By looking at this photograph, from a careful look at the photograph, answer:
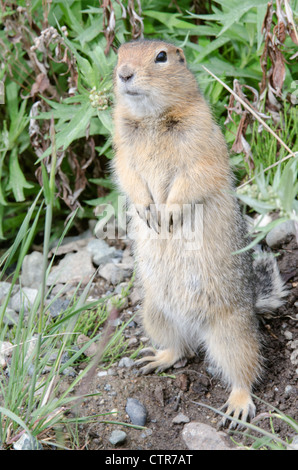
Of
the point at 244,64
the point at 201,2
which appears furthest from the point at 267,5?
the point at 201,2

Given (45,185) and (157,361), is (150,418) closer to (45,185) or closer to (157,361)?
(157,361)

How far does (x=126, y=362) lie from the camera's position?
476 cm

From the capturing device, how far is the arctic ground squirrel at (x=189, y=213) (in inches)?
169

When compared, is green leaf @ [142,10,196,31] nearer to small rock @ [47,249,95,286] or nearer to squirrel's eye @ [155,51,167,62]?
squirrel's eye @ [155,51,167,62]

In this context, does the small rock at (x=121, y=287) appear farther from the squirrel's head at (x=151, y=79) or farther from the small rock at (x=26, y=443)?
the small rock at (x=26, y=443)

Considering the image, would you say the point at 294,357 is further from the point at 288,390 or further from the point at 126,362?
the point at 126,362

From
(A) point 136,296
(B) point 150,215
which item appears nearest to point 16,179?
(A) point 136,296

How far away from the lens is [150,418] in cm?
423

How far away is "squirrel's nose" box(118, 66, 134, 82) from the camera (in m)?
4.03

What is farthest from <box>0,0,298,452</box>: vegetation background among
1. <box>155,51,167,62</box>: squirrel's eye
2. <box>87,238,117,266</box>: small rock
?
<box>155,51,167,62</box>: squirrel's eye

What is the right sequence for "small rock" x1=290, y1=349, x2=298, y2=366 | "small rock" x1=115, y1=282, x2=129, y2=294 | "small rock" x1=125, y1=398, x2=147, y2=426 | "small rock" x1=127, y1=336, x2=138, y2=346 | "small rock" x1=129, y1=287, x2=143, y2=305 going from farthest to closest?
"small rock" x1=115, y1=282, x2=129, y2=294 → "small rock" x1=129, y1=287, x2=143, y2=305 → "small rock" x1=127, y1=336, x2=138, y2=346 → "small rock" x1=290, y1=349, x2=298, y2=366 → "small rock" x1=125, y1=398, x2=147, y2=426

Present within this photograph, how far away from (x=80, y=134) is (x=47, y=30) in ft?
2.89

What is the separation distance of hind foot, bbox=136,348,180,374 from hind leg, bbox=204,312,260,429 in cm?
48

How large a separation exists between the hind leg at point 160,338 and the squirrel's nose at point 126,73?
1625mm
